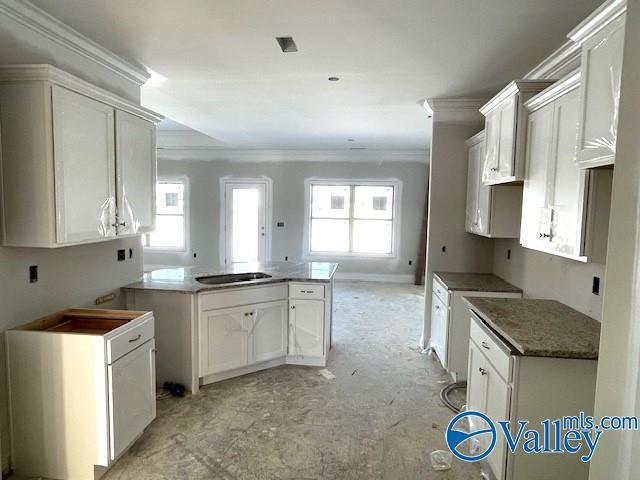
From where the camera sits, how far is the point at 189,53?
2824 mm

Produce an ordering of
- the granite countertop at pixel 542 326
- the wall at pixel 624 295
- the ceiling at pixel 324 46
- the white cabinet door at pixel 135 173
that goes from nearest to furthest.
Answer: the wall at pixel 624 295 < the granite countertop at pixel 542 326 < the ceiling at pixel 324 46 < the white cabinet door at pixel 135 173

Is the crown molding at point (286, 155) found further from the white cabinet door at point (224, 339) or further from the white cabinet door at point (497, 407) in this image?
the white cabinet door at point (497, 407)

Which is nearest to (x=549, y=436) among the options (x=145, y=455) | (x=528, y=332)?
(x=528, y=332)

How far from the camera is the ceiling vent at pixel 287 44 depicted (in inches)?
101

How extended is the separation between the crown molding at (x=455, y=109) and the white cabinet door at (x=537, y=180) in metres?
1.50

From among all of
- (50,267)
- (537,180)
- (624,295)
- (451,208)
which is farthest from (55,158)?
(451,208)

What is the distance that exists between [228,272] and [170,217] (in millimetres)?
5181

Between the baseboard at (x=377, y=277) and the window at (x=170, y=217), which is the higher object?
the window at (x=170, y=217)

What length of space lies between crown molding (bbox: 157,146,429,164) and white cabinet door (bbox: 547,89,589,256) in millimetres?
5533

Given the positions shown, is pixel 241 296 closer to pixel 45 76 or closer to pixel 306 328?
pixel 306 328

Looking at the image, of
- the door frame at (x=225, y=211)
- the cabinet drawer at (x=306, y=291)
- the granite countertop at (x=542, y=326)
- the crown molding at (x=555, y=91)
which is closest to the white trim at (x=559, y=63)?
the crown molding at (x=555, y=91)

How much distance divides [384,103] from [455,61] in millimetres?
1283

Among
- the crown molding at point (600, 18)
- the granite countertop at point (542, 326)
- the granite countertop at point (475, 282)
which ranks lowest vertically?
the granite countertop at point (475, 282)

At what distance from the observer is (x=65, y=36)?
2.45m
